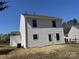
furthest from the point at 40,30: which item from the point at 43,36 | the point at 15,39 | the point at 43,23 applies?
the point at 15,39

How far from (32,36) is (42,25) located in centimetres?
343

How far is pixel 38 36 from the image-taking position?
111ft

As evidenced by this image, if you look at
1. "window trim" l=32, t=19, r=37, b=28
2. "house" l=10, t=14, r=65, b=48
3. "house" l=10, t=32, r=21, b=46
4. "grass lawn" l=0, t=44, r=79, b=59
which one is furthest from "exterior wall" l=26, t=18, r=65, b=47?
"grass lawn" l=0, t=44, r=79, b=59

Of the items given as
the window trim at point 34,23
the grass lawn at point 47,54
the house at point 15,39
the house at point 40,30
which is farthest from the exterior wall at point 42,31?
the grass lawn at point 47,54

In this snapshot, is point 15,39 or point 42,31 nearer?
point 42,31

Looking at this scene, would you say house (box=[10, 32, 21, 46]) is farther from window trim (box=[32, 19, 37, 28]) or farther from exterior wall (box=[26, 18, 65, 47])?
window trim (box=[32, 19, 37, 28])

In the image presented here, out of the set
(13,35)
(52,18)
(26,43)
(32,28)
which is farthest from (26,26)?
(13,35)

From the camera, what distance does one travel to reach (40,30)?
112ft

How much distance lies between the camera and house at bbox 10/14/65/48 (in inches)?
1303

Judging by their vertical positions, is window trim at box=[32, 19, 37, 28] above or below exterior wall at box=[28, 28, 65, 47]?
above

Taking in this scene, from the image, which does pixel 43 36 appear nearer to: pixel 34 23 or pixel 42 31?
pixel 42 31

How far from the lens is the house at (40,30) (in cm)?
3309

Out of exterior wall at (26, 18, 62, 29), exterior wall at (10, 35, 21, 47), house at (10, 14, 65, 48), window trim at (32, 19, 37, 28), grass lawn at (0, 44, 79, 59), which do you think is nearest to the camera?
grass lawn at (0, 44, 79, 59)

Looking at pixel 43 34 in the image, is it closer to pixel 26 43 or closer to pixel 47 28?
pixel 47 28
